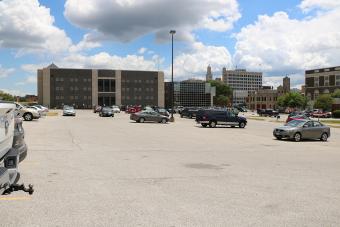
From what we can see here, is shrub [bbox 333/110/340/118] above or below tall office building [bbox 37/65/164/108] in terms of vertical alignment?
below

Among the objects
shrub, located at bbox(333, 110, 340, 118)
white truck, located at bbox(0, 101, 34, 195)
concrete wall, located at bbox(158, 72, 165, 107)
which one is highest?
concrete wall, located at bbox(158, 72, 165, 107)

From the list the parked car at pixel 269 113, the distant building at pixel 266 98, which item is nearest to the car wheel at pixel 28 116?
the parked car at pixel 269 113

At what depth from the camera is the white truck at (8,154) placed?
568cm

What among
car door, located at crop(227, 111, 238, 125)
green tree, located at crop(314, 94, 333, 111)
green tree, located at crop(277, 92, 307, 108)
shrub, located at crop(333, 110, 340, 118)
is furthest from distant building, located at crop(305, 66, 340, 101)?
car door, located at crop(227, 111, 238, 125)

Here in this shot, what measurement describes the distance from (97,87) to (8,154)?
169 m

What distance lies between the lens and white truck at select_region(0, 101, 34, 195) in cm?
568

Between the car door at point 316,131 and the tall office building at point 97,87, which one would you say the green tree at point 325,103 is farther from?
the car door at point 316,131

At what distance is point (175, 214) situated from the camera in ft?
23.5

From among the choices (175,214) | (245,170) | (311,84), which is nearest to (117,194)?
(175,214)

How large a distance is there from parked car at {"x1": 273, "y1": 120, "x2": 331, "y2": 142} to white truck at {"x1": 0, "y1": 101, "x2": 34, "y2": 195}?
71.9 ft

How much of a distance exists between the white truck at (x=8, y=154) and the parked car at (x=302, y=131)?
21.9 metres

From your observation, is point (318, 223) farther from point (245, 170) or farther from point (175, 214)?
point (245, 170)

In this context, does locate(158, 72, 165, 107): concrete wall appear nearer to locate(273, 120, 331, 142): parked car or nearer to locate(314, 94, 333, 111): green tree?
locate(314, 94, 333, 111): green tree

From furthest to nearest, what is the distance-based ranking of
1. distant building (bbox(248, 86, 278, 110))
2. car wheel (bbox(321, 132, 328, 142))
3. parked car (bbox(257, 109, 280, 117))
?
distant building (bbox(248, 86, 278, 110)), parked car (bbox(257, 109, 280, 117)), car wheel (bbox(321, 132, 328, 142))
